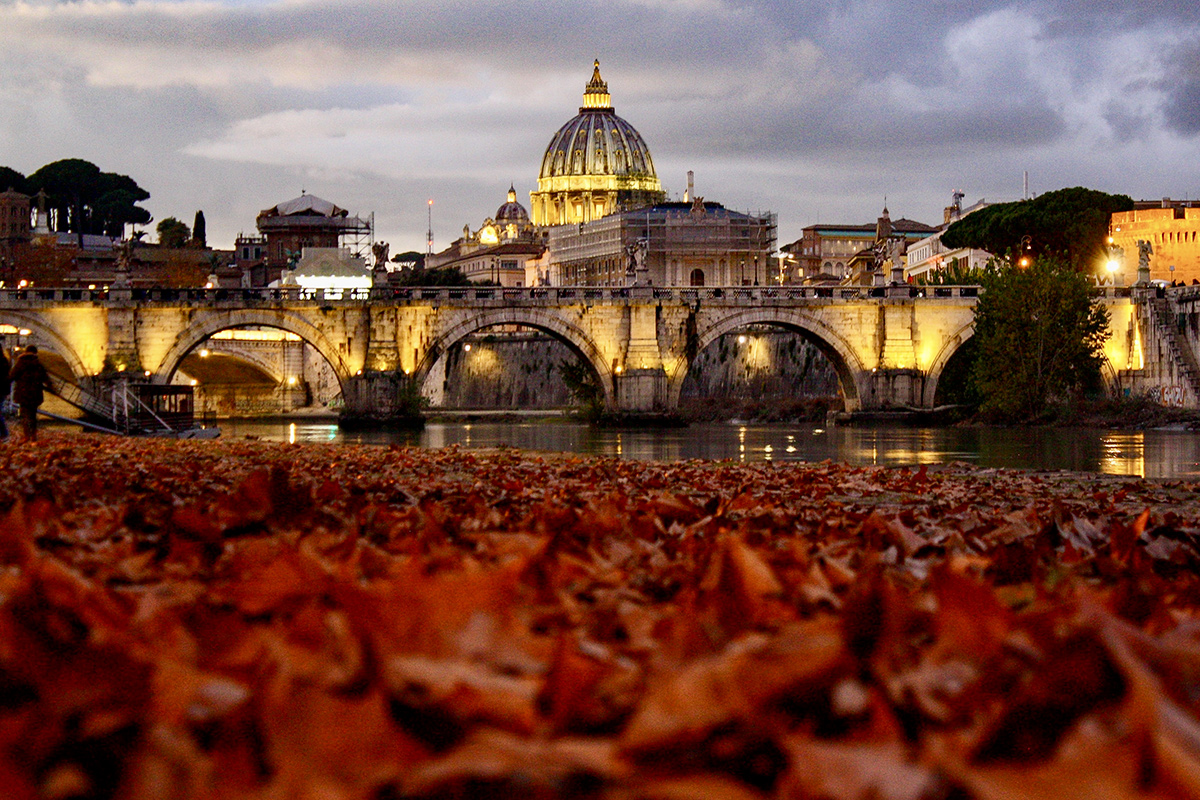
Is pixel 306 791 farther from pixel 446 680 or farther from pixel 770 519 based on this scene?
pixel 770 519

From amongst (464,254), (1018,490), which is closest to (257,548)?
(1018,490)

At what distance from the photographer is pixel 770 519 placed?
5586mm

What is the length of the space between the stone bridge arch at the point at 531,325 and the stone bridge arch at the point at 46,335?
1176 centimetres

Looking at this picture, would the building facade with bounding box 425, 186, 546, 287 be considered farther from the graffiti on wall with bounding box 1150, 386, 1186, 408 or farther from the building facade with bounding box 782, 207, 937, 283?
the graffiti on wall with bounding box 1150, 386, 1186, 408

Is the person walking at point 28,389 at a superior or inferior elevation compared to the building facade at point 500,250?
inferior

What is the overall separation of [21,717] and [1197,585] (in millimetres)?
2962

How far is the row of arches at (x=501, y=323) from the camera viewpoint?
164 ft

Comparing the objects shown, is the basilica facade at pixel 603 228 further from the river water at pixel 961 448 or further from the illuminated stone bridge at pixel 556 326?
the river water at pixel 961 448

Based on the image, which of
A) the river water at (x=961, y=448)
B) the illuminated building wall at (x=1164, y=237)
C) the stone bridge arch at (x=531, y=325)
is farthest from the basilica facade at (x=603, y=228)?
the river water at (x=961, y=448)

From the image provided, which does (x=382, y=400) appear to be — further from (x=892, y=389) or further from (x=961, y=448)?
(x=961, y=448)

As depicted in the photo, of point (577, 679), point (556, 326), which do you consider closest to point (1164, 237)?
point (556, 326)

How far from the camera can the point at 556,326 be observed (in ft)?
171

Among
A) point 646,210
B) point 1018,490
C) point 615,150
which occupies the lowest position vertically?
point 1018,490

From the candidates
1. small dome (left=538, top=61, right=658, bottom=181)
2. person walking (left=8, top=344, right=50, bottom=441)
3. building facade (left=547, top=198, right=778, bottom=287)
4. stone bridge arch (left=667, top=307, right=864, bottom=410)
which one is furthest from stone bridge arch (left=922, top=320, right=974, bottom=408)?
small dome (left=538, top=61, right=658, bottom=181)
